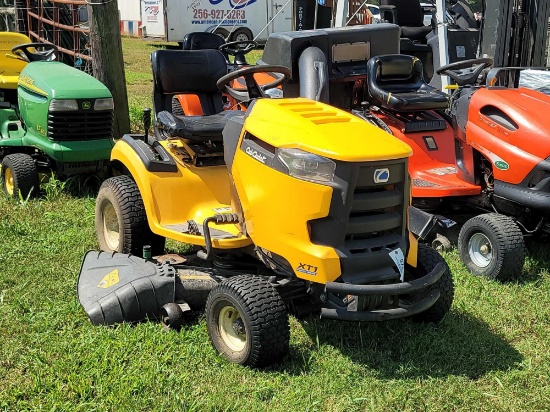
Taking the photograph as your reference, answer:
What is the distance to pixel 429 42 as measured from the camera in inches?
360

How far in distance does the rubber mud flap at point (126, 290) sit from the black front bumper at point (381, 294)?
3.02 ft

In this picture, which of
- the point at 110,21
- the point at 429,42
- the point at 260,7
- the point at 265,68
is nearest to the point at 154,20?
the point at 260,7

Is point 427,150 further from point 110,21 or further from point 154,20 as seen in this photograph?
point 154,20

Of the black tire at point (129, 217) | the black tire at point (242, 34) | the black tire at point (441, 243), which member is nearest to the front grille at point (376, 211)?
the black tire at point (129, 217)

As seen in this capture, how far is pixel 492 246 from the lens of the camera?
169 inches

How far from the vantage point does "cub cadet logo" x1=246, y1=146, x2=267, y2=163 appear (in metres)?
3.25

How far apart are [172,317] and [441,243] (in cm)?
215

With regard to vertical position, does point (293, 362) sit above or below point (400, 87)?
below

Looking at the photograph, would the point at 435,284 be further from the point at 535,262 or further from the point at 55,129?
the point at 55,129

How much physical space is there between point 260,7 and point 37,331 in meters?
17.3

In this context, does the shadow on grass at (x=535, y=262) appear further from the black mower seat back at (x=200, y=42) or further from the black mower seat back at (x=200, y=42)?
the black mower seat back at (x=200, y=42)

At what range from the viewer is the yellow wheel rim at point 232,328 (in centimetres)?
327

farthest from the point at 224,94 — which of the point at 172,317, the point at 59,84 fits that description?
the point at 172,317

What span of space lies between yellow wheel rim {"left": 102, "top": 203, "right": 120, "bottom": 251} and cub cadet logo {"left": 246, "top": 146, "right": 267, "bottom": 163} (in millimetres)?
1388
